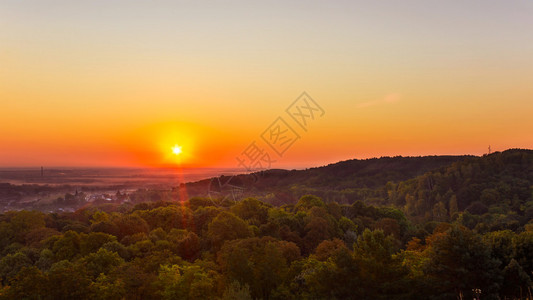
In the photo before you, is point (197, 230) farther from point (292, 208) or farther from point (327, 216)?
point (292, 208)

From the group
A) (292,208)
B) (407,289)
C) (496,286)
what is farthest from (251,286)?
(292,208)

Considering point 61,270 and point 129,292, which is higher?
point 61,270

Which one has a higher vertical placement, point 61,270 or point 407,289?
point 61,270

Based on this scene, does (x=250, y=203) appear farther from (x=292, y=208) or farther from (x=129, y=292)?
(x=129, y=292)

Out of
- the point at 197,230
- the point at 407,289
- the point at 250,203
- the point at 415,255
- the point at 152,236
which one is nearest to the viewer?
the point at 407,289

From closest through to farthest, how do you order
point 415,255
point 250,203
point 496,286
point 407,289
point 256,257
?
point 496,286
point 407,289
point 256,257
point 415,255
point 250,203

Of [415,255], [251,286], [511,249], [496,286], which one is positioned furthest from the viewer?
[415,255]

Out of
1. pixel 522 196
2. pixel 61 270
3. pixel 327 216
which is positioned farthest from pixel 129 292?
pixel 522 196

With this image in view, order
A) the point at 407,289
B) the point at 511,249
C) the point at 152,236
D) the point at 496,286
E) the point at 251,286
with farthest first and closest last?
the point at 152,236
the point at 251,286
the point at 511,249
the point at 407,289
the point at 496,286

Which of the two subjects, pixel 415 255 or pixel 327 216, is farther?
pixel 327 216
